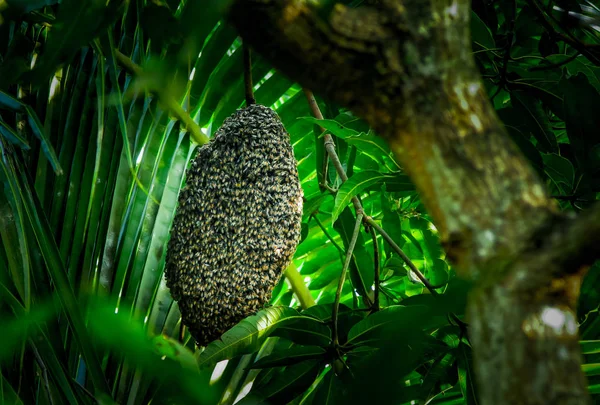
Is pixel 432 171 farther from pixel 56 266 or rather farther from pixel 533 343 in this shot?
pixel 56 266

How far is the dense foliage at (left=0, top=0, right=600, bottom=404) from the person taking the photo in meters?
0.94

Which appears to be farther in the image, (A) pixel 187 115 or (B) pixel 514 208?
(A) pixel 187 115

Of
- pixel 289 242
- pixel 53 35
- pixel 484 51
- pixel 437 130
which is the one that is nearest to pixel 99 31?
pixel 53 35

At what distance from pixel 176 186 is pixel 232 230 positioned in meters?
0.52

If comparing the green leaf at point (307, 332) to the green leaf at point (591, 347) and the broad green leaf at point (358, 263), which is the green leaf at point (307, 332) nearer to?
the broad green leaf at point (358, 263)

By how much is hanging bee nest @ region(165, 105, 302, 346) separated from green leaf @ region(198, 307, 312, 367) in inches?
1.8

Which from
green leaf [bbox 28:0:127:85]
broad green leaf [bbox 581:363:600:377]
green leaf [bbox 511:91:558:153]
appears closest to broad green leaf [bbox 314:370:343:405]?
broad green leaf [bbox 581:363:600:377]

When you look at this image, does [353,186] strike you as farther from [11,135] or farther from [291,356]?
[11,135]

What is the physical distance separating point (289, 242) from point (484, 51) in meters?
0.51

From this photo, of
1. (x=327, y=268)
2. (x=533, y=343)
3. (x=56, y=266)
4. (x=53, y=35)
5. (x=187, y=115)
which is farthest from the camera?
(x=327, y=268)

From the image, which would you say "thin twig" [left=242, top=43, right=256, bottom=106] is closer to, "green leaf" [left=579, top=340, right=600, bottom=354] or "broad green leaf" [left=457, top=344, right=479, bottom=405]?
"broad green leaf" [left=457, top=344, right=479, bottom=405]

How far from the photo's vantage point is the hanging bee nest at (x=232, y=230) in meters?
1.13

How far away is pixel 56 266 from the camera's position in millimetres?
899

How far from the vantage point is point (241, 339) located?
3.50 feet
